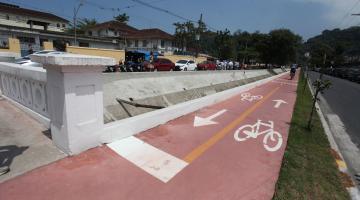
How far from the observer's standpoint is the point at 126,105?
28.3 feet

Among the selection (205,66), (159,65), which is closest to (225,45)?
(205,66)

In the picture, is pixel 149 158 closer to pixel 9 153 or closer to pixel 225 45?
pixel 9 153

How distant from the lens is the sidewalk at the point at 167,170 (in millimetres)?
3117

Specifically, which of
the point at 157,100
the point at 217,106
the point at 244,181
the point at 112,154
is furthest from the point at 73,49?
the point at 244,181

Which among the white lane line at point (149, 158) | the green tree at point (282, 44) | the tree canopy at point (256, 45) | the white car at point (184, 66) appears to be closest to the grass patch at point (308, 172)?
the white lane line at point (149, 158)

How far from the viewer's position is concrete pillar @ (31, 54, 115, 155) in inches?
140

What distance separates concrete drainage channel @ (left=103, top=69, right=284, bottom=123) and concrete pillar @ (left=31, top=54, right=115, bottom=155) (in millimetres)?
2939

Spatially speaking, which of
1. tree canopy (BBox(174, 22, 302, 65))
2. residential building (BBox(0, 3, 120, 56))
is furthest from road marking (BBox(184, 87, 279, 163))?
tree canopy (BBox(174, 22, 302, 65))

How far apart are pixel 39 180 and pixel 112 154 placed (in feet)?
4.01

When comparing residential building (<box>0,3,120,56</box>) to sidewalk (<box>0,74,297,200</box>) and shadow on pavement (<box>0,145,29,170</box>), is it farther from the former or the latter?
sidewalk (<box>0,74,297,200</box>)

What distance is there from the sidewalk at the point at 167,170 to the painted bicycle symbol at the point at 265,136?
29mm

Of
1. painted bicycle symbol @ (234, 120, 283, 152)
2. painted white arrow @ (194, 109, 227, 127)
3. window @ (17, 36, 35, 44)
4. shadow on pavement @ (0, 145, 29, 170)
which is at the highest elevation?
window @ (17, 36, 35, 44)

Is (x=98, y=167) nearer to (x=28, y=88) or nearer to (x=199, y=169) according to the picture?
(x=199, y=169)

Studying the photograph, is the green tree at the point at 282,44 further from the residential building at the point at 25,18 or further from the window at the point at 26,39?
the window at the point at 26,39
